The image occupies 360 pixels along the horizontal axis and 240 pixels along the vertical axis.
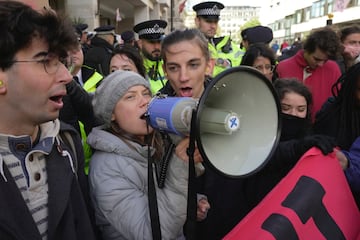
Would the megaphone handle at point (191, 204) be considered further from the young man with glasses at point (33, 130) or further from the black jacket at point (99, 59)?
the black jacket at point (99, 59)

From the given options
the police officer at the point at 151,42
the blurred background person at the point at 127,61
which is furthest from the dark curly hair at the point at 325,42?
the blurred background person at the point at 127,61

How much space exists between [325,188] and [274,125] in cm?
45

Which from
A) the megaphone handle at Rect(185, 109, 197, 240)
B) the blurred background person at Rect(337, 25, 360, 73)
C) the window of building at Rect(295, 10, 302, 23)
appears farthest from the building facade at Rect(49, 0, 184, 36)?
the window of building at Rect(295, 10, 302, 23)

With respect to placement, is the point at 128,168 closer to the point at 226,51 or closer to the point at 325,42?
the point at 325,42

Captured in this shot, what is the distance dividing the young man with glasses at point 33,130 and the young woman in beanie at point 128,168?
14 cm

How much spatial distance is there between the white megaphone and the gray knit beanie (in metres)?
0.27

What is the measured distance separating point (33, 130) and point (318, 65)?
112 inches

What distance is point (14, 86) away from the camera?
3.84ft

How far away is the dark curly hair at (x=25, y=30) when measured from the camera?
115 centimetres

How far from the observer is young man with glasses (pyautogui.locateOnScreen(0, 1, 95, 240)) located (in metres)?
1.14

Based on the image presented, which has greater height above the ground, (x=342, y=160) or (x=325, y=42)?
(x=325, y=42)

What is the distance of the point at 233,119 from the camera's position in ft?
4.04

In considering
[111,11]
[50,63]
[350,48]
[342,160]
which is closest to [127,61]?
[50,63]

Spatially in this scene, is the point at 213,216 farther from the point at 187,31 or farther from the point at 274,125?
the point at 187,31
